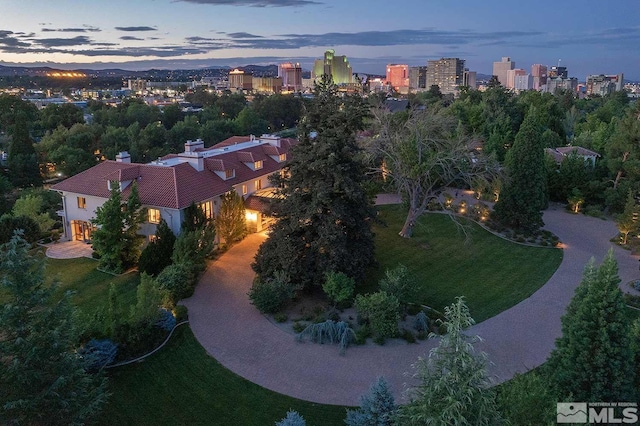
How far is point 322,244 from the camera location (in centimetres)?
2152

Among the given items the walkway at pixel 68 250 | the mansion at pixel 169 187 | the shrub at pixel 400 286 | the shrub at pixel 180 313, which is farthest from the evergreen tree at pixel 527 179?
the walkway at pixel 68 250

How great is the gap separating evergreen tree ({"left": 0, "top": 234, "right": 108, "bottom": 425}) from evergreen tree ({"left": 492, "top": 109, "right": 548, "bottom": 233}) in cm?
2735

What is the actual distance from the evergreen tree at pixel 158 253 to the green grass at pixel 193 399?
25.4 ft

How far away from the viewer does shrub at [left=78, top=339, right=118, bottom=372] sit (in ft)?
51.3

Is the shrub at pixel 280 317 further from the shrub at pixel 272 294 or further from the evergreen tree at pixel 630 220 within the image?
the evergreen tree at pixel 630 220

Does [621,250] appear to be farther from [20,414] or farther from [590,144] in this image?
[20,414]

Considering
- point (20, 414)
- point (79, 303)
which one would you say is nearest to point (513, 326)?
point (20, 414)

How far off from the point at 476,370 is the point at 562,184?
37.0 metres

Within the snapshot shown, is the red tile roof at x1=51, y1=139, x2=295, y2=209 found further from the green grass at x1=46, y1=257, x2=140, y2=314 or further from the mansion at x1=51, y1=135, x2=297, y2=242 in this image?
the green grass at x1=46, y1=257, x2=140, y2=314

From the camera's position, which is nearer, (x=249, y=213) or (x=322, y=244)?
(x=322, y=244)

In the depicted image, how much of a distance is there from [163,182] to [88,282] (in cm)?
725

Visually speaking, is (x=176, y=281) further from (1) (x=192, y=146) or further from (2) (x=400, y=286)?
(1) (x=192, y=146)

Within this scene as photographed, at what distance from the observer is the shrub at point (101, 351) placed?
1565cm

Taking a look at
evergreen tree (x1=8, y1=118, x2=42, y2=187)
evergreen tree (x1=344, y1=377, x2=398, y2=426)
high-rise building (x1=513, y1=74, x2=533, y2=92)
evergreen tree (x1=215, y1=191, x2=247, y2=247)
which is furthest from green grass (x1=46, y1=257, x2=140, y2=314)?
high-rise building (x1=513, y1=74, x2=533, y2=92)
